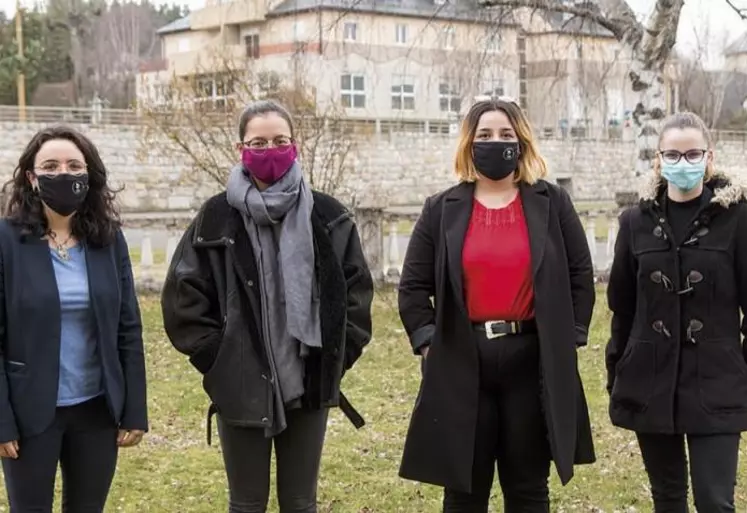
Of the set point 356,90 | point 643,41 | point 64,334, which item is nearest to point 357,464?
point 64,334

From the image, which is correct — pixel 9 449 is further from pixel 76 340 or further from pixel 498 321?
pixel 498 321

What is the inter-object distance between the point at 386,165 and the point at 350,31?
16.3 meters

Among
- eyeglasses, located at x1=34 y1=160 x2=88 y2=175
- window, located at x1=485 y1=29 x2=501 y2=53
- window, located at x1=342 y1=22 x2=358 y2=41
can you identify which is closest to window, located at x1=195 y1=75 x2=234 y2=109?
window, located at x1=342 y1=22 x2=358 y2=41

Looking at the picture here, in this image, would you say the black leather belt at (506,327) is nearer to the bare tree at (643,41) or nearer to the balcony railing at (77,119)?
the bare tree at (643,41)

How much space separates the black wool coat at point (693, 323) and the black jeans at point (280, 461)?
4.51 ft

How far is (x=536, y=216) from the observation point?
13.5 ft

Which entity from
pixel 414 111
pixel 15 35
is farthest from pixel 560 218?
pixel 15 35

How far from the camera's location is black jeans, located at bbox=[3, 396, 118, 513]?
384cm

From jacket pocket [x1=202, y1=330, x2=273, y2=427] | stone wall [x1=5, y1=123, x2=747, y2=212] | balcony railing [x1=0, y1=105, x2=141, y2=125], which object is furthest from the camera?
balcony railing [x1=0, y1=105, x2=141, y2=125]

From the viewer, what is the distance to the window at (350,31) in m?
14.6

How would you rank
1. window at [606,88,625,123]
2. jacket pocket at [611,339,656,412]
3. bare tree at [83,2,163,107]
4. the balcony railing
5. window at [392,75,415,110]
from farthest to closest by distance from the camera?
bare tree at [83,2,163,107] → window at [392,75,415,110] → window at [606,88,625,123] → the balcony railing → jacket pocket at [611,339,656,412]

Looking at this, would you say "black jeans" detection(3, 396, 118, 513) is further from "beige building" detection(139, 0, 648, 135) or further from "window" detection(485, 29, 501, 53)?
"window" detection(485, 29, 501, 53)

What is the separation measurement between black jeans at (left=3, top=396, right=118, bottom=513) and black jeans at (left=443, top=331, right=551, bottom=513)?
144 cm

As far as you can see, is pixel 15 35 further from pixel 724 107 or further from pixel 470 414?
pixel 470 414
